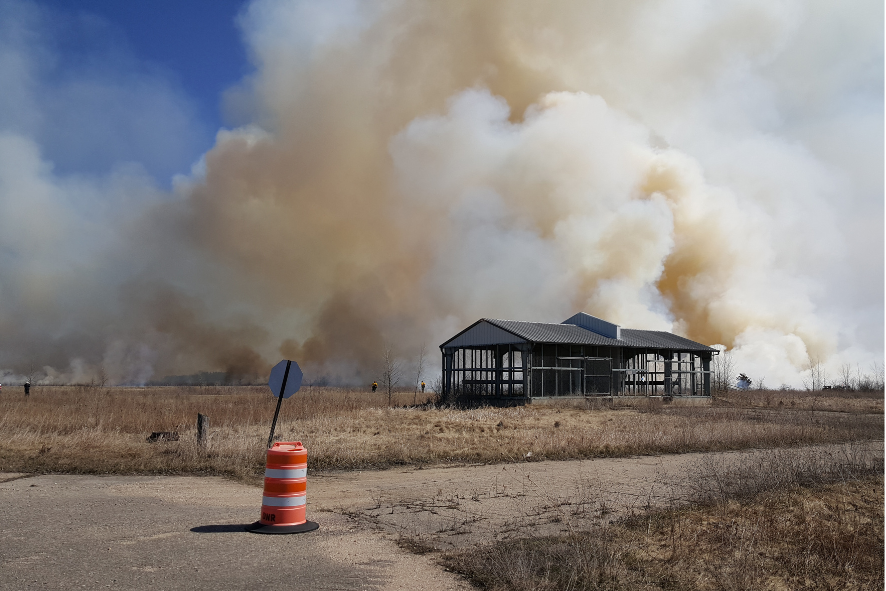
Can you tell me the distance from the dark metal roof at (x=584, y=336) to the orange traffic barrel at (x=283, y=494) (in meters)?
31.3

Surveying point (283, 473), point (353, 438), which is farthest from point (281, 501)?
point (353, 438)

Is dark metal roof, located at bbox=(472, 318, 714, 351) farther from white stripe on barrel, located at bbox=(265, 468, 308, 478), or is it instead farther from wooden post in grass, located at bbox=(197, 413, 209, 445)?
white stripe on barrel, located at bbox=(265, 468, 308, 478)

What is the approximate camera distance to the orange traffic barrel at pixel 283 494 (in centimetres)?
878

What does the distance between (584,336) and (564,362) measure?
2564mm

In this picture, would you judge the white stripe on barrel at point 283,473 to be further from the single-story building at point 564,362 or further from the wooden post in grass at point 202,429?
the single-story building at point 564,362

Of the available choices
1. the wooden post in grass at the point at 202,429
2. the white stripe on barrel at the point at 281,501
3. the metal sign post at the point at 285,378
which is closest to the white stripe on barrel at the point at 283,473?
the white stripe on barrel at the point at 281,501

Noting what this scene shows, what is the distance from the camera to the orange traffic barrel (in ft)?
28.8

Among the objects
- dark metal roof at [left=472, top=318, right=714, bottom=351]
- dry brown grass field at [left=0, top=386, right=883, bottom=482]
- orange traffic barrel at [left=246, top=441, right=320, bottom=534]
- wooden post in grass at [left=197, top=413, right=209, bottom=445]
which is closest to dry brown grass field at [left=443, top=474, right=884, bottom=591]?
orange traffic barrel at [left=246, top=441, right=320, bottom=534]

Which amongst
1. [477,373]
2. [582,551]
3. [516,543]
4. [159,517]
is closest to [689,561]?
[582,551]

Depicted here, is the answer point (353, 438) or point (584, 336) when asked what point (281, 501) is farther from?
point (584, 336)

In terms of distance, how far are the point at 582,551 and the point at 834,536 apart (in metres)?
4.20

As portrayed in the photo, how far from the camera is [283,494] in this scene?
8789mm

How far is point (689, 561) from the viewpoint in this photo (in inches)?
306

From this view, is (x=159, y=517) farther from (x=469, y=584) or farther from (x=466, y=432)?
(x=466, y=432)
